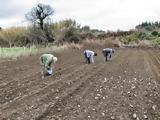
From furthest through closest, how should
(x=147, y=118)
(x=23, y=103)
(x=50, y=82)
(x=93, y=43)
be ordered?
(x=93, y=43), (x=50, y=82), (x=23, y=103), (x=147, y=118)

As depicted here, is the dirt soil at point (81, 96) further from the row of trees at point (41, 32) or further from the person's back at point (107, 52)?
the row of trees at point (41, 32)

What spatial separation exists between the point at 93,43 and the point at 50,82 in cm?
3295

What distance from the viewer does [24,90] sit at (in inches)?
484

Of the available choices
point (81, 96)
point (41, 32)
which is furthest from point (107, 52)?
point (41, 32)

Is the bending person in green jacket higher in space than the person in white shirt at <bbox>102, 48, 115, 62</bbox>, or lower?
higher

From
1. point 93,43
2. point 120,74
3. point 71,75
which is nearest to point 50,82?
point 71,75

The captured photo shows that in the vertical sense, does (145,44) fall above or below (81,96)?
below

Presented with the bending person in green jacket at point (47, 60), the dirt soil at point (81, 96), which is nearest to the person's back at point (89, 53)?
the dirt soil at point (81, 96)

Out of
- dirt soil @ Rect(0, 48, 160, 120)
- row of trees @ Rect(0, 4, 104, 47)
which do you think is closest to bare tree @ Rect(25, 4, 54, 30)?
row of trees @ Rect(0, 4, 104, 47)

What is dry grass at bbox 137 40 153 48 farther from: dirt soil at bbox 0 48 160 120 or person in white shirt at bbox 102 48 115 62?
dirt soil at bbox 0 48 160 120

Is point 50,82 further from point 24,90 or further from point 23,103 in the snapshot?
point 23,103

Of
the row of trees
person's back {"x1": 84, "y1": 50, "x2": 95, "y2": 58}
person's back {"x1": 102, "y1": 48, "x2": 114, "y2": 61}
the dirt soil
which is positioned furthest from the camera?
the row of trees

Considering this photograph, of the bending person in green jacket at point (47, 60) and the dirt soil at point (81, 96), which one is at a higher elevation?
the bending person in green jacket at point (47, 60)

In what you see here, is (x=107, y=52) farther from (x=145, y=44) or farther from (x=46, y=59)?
(x=145, y=44)
